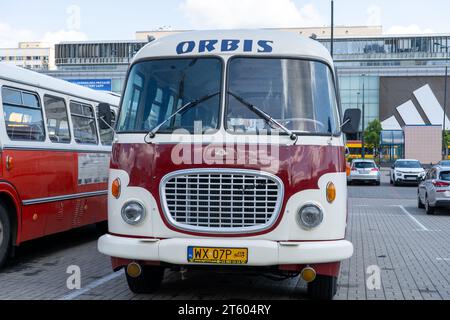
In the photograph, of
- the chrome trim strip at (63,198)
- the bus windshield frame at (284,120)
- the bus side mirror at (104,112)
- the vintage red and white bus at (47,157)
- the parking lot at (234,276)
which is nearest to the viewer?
the bus windshield frame at (284,120)

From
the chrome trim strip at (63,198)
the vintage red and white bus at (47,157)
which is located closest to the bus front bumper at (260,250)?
the vintage red and white bus at (47,157)

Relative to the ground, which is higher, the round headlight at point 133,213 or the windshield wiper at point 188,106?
the windshield wiper at point 188,106

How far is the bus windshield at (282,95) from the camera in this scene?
276 inches

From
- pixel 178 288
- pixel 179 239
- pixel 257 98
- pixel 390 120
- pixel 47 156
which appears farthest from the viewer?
pixel 390 120

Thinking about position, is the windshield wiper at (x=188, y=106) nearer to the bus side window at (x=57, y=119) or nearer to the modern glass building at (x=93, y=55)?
the bus side window at (x=57, y=119)

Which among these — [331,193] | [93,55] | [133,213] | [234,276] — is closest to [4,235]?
[133,213]

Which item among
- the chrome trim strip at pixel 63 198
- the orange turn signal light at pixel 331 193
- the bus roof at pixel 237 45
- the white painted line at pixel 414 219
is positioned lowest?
the white painted line at pixel 414 219

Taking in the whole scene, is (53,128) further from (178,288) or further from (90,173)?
(178,288)

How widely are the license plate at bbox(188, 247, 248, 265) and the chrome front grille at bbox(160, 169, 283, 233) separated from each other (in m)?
0.20

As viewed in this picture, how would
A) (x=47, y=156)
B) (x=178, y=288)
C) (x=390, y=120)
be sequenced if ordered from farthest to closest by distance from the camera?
(x=390, y=120), (x=47, y=156), (x=178, y=288)

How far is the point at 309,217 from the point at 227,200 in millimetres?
826

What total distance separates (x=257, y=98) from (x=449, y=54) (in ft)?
310
